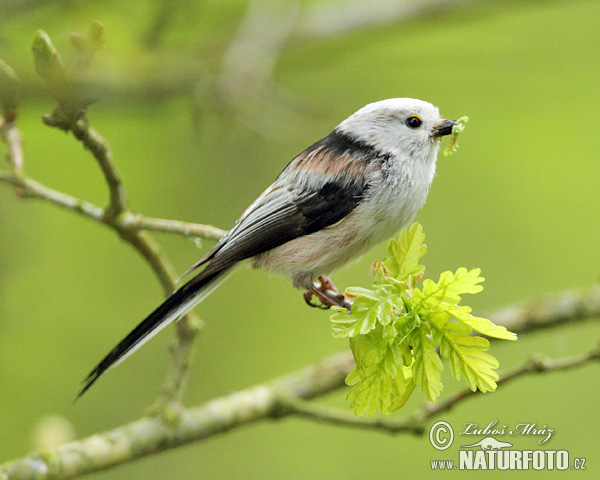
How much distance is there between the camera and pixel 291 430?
5.96 metres

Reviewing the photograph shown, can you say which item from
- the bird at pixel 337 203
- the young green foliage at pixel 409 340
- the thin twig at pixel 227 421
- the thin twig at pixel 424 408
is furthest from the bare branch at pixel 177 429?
the young green foliage at pixel 409 340

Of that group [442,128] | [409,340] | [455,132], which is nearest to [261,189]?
[442,128]

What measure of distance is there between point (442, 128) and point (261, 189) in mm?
3460

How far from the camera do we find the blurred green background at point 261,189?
4586 mm

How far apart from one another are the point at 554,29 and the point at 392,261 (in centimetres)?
565

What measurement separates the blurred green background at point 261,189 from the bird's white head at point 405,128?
1.67 m

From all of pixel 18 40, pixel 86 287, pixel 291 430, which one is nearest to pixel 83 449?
pixel 18 40

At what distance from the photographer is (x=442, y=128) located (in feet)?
8.30

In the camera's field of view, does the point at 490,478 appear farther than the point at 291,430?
No

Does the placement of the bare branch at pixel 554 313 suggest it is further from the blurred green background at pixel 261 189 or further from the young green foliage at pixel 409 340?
the young green foliage at pixel 409 340

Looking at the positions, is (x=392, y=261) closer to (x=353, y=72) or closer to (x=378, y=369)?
(x=378, y=369)

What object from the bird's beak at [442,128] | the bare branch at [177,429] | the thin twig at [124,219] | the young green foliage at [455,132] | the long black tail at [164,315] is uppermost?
the bird's beak at [442,128]

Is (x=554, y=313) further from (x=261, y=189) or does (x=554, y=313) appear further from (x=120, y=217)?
(x=261, y=189)

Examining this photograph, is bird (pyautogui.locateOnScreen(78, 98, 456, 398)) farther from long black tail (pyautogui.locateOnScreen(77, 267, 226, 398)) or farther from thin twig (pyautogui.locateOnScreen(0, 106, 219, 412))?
thin twig (pyautogui.locateOnScreen(0, 106, 219, 412))
